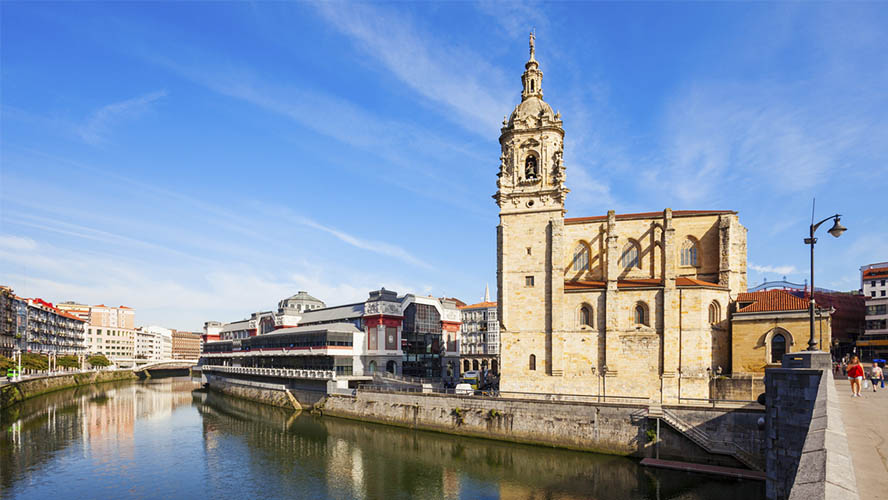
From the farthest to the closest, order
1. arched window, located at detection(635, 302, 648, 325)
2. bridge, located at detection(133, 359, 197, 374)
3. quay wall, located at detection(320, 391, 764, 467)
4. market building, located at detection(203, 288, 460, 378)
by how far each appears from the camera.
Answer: bridge, located at detection(133, 359, 197, 374) < market building, located at detection(203, 288, 460, 378) < arched window, located at detection(635, 302, 648, 325) < quay wall, located at detection(320, 391, 764, 467)

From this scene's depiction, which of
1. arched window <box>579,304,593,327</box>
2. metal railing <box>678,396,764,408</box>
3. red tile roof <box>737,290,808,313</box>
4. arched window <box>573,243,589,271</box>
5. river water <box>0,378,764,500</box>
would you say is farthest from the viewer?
arched window <box>573,243,589,271</box>

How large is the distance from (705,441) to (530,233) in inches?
899

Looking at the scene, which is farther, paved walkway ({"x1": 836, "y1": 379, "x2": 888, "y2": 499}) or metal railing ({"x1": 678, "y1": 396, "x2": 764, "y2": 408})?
metal railing ({"x1": 678, "y1": 396, "x2": 764, "y2": 408})

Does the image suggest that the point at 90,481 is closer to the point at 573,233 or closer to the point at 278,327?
the point at 573,233

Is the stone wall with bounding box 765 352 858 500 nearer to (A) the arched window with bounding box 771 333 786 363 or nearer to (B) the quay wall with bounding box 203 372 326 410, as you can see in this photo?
(A) the arched window with bounding box 771 333 786 363

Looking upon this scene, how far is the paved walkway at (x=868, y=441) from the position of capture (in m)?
8.62

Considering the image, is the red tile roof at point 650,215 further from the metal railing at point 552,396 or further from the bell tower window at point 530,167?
the metal railing at point 552,396

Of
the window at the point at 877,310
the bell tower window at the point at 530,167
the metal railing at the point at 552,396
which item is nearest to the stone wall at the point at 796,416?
the metal railing at the point at 552,396

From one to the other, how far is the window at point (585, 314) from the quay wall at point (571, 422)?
9.80 metres

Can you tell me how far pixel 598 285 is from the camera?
1905 inches

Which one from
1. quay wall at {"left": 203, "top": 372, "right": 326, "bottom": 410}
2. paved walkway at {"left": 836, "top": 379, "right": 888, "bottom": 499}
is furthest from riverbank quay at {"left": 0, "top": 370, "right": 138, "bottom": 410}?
paved walkway at {"left": 836, "top": 379, "right": 888, "bottom": 499}

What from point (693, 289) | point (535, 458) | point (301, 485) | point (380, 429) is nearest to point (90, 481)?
point (301, 485)

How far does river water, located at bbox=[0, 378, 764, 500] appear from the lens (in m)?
31.3

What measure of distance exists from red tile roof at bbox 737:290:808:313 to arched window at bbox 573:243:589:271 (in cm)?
1383
